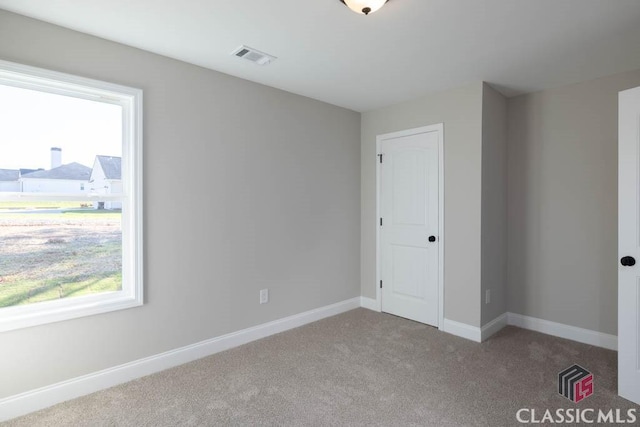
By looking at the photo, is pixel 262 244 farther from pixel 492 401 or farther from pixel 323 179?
pixel 492 401

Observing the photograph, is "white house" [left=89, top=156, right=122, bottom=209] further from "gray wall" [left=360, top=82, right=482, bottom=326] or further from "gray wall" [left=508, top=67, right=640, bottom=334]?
"gray wall" [left=508, top=67, right=640, bottom=334]

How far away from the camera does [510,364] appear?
2.73 m

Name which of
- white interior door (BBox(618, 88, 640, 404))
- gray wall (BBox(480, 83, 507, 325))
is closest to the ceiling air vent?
gray wall (BBox(480, 83, 507, 325))

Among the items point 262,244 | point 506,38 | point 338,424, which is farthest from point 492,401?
point 506,38

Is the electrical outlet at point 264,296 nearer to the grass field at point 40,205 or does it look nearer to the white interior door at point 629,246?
the grass field at point 40,205

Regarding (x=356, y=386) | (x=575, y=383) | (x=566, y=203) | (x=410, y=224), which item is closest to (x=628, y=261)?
(x=575, y=383)

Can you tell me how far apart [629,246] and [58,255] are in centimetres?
388

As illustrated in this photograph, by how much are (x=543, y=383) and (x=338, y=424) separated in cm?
157

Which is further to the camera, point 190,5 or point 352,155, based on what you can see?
point 352,155

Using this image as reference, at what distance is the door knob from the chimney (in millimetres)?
3894

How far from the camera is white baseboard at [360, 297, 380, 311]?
413 cm

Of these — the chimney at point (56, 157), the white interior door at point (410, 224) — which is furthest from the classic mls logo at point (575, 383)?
the chimney at point (56, 157)

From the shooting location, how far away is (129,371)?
2.51m

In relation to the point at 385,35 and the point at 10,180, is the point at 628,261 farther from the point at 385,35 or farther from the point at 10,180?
the point at 10,180
